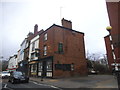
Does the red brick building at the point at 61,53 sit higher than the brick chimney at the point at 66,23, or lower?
lower

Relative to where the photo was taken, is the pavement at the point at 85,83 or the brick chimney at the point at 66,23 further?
the brick chimney at the point at 66,23

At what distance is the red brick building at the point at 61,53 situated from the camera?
1753 centimetres

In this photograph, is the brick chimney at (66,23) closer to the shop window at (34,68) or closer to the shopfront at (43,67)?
the shopfront at (43,67)

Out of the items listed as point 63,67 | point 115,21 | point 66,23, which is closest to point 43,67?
point 63,67

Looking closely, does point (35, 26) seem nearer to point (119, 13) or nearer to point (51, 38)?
point (51, 38)

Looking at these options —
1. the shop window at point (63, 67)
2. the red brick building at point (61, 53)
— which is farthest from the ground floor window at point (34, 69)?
the shop window at point (63, 67)

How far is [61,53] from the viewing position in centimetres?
1842

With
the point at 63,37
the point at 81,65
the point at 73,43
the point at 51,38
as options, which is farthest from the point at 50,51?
the point at 81,65

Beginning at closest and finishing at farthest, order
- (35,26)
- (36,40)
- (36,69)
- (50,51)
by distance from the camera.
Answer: (50,51) < (36,69) < (36,40) < (35,26)

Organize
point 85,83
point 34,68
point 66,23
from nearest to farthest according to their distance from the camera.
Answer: point 85,83 → point 66,23 → point 34,68

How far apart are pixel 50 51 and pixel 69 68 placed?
4.45 m

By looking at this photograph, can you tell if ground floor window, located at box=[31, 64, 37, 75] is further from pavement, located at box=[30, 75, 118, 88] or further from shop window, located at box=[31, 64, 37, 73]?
pavement, located at box=[30, 75, 118, 88]

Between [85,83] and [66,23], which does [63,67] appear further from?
[66,23]

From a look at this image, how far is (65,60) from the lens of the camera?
1844 cm
